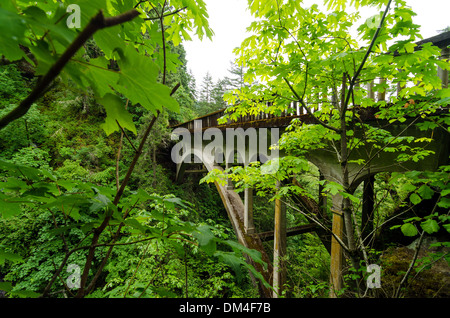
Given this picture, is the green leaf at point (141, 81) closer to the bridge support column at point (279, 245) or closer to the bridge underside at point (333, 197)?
the bridge underside at point (333, 197)

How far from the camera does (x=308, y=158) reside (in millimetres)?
4527

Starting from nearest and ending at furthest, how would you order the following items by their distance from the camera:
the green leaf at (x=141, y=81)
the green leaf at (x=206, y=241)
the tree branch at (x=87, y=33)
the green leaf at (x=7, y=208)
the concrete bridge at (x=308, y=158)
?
the tree branch at (x=87, y=33) < the green leaf at (x=141, y=81) < the green leaf at (x=206, y=241) < the green leaf at (x=7, y=208) < the concrete bridge at (x=308, y=158)

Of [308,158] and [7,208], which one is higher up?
[308,158]

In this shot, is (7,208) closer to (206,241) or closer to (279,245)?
(206,241)

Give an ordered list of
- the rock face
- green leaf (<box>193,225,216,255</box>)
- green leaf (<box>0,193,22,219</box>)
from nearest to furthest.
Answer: green leaf (<box>193,225,216,255</box>), green leaf (<box>0,193,22,219</box>), the rock face

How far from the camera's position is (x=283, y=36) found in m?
2.03

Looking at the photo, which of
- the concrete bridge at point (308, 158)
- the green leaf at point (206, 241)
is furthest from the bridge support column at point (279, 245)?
the green leaf at point (206, 241)

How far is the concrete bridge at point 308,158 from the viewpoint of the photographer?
9.55ft

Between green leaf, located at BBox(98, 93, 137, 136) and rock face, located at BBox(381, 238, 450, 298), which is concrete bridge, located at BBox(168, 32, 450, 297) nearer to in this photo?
green leaf, located at BBox(98, 93, 137, 136)

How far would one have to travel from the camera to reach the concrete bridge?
9.55 feet

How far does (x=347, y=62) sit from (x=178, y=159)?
11.5 metres

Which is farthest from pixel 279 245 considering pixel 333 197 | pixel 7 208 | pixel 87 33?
pixel 87 33

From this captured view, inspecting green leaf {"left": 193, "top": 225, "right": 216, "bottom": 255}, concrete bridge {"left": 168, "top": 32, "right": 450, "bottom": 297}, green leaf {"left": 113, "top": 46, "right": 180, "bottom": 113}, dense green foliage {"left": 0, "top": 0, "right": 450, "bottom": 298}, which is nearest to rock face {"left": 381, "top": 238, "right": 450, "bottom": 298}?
dense green foliage {"left": 0, "top": 0, "right": 450, "bottom": 298}
